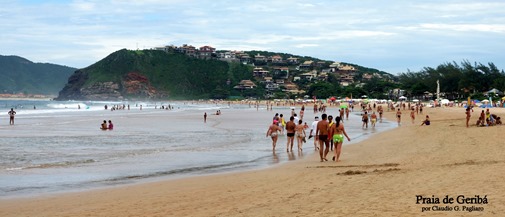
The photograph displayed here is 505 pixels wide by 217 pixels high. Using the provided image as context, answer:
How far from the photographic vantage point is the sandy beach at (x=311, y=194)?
6.95 metres

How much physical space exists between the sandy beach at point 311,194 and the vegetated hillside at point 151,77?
499 ft

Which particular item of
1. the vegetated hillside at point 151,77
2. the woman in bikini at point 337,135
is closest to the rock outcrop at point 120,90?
the vegetated hillside at point 151,77

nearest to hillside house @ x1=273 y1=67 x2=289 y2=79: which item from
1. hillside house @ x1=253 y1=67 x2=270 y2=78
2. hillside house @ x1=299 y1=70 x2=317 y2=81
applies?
hillside house @ x1=253 y1=67 x2=270 y2=78

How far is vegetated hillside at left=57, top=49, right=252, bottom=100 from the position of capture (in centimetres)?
17188

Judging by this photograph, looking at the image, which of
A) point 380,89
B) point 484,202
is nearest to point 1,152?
point 484,202

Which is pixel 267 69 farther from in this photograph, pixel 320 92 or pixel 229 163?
pixel 229 163

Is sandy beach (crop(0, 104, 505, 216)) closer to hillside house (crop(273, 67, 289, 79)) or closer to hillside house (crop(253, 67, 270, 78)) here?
hillside house (crop(253, 67, 270, 78))

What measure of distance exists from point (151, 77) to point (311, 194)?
178 metres

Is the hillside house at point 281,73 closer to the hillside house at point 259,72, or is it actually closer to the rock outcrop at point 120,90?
the hillside house at point 259,72

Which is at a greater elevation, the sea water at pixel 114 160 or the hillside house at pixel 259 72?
the hillside house at pixel 259 72

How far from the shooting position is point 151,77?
182875 millimetres

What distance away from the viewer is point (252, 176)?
11852 millimetres

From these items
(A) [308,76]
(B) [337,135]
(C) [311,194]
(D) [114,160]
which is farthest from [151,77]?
(C) [311,194]

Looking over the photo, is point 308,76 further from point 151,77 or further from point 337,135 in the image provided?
point 337,135
